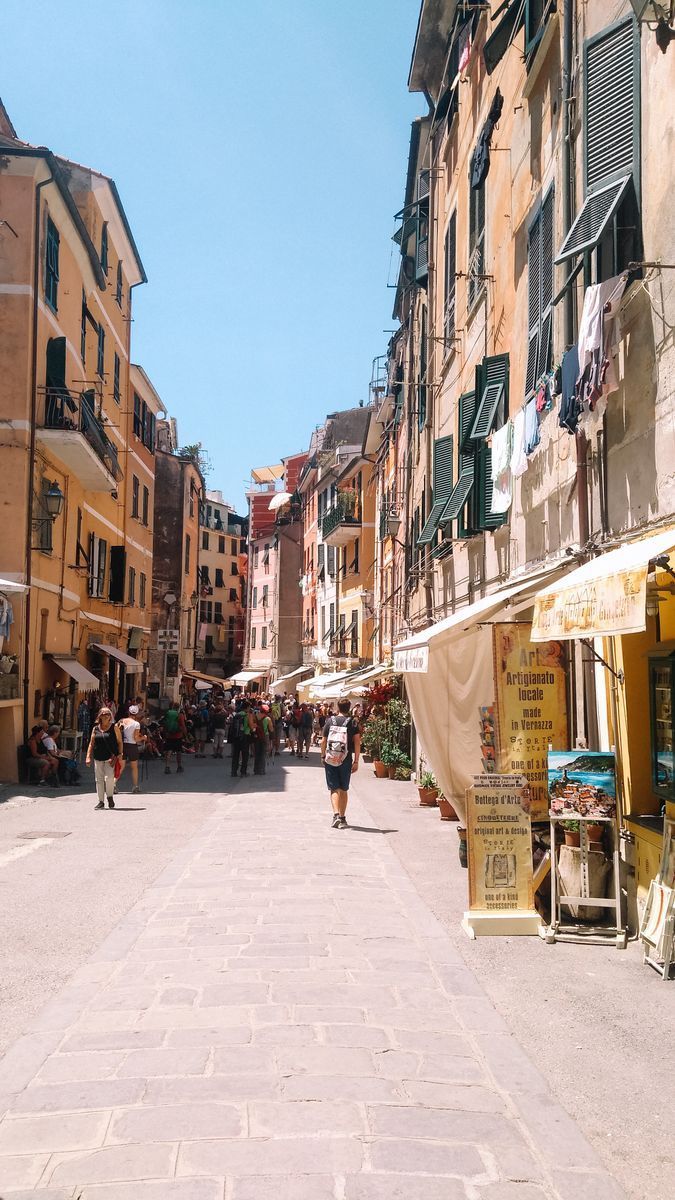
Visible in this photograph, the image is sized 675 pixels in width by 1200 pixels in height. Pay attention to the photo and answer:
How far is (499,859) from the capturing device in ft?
26.2

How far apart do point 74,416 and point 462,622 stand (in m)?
17.0

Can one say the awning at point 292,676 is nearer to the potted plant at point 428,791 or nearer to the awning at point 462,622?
the potted plant at point 428,791

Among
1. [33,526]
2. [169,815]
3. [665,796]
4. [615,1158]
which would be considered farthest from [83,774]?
[615,1158]

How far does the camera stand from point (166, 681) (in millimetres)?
45344

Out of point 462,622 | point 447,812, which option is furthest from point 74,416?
point 462,622

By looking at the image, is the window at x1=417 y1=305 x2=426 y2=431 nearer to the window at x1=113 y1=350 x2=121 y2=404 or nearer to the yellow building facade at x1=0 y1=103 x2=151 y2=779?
the yellow building facade at x1=0 y1=103 x2=151 y2=779

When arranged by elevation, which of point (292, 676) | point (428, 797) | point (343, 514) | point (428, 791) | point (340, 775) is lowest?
point (428, 797)

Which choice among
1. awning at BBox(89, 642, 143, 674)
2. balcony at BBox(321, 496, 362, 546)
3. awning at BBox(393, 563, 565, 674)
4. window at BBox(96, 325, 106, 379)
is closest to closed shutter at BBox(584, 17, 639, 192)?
awning at BBox(393, 563, 565, 674)

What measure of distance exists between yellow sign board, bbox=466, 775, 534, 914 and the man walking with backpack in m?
6.36

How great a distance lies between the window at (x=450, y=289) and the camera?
19.3 m

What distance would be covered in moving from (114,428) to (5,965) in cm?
2739

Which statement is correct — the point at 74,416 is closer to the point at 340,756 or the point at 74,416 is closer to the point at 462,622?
the point at 340,756

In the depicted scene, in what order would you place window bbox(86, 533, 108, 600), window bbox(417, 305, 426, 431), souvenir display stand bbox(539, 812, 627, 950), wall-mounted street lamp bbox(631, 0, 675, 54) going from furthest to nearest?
window bbox(86, 533, 108, 600), window bbox(417, 305, 426, 431), souvenir display stand bbox(539, 812, 627, 950), wall-mounted street lamp bbox(631, 0, 675, 54)

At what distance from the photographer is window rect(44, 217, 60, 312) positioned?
928 inches
